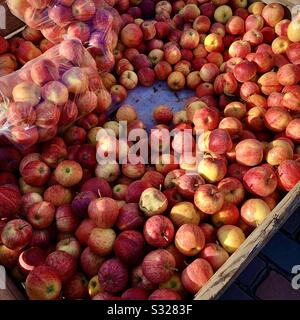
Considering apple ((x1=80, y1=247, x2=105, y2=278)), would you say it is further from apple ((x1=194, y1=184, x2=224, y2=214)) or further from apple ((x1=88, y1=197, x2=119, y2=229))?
apple ((x1=194, y1=184, x2=224, y2=214))

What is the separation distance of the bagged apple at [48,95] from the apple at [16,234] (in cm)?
54

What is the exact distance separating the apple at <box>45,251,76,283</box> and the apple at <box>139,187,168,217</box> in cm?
46

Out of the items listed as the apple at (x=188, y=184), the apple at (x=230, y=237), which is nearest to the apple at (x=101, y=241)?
the apple at (x=188, y=184)

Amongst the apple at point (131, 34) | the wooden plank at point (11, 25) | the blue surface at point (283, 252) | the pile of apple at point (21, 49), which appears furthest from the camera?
the apple at point (131, 34)

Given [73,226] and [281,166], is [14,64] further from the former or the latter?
[281,166]

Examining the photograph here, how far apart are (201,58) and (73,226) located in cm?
180

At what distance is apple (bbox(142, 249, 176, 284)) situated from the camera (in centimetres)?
191

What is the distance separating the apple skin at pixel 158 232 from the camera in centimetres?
202

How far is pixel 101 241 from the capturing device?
2080 mm

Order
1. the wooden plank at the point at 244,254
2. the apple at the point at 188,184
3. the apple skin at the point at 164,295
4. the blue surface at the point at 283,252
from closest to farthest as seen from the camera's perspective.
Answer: the wooden plank at the point at 244,254, the apple skin at the point at 164,295, the apple at the point at 188,184, the blue surface at the point at 283,252

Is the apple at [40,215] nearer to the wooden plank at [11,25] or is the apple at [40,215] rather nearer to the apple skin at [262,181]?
the apple skin at [262,181]

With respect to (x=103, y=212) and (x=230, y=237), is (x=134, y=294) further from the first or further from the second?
(x=230, y=237)

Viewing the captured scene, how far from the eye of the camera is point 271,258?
2.55 metres
